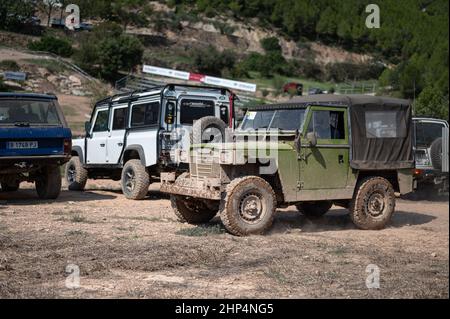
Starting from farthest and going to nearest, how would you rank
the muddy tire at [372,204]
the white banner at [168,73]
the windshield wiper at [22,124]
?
1. the white banner at [168,73]
2. the windshield wiper at [22,124]
3. the muddy tire at [372,204]

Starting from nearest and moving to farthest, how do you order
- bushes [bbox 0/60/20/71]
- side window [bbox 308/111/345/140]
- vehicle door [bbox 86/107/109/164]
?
side window [bbox 308/111/345/140], vehicle door [bbox 86/107/109/164], bushes [bbox 0/60/20/71]

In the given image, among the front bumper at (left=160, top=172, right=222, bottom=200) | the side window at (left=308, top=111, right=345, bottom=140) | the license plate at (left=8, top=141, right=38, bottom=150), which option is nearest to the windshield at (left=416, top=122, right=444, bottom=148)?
the side window at (left=308, top=111, right=345, bottom=140)

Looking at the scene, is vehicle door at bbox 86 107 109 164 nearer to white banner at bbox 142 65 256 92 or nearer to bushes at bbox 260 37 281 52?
white banner at bbox 142 65 256 92

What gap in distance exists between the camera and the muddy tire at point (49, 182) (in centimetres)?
1177

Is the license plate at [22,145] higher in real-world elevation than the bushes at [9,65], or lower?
lower

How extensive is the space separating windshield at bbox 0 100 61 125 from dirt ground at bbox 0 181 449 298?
77.7 inches

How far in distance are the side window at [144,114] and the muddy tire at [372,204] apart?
4.82 meters

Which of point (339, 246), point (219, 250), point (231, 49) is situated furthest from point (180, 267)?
point (231, 49)

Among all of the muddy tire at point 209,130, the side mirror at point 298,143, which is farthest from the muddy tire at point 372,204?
the muddy tire at point 209,130

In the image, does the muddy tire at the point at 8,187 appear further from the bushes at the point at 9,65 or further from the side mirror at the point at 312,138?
the side mirror at the point at 312,138

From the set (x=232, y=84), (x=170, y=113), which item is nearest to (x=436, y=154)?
(x=170, y=113)

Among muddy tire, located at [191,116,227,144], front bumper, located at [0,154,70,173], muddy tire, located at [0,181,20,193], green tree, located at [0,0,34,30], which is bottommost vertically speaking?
muddy tire, located at [0,181,20,193]

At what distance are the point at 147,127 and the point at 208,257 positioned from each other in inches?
241

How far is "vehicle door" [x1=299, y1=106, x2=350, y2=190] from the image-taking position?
26.8 feet
